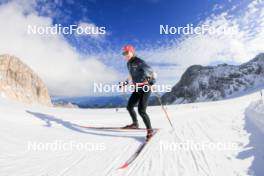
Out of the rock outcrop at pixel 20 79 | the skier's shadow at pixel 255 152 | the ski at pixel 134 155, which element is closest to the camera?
the skier's shadow at pixel 255 152

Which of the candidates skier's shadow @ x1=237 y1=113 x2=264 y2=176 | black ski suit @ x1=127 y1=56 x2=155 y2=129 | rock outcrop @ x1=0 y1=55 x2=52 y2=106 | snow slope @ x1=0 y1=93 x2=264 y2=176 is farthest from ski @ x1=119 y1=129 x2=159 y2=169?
rock outcrop @ x1=0 y1=55 x2=52 y2=106

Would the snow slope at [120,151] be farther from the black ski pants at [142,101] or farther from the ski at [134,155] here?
the black ski pants at [142,101]

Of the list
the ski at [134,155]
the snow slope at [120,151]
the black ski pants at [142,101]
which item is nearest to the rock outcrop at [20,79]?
the snow slope at [120,151]

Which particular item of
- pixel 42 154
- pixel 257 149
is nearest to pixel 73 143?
pixel 42 154

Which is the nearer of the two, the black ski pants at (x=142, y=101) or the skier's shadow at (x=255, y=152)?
the skier's shadow at (x=255, y=152)

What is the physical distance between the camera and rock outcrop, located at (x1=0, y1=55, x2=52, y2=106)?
139250 mm

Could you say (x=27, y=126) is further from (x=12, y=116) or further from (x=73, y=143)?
(x=73, y=143)

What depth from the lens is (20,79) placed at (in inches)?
5945

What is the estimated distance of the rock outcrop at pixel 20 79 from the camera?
139250 mm

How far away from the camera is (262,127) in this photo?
973cm

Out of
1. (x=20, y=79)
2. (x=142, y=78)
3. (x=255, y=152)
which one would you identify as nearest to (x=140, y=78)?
(x=142, y=78)

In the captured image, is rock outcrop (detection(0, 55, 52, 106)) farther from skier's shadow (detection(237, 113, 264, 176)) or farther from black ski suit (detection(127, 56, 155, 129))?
skier's shadow (detection(237, 113, 264, 176))

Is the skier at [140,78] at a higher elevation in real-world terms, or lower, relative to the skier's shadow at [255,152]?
higher

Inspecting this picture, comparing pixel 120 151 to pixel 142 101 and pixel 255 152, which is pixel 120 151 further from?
pixel 255 152
